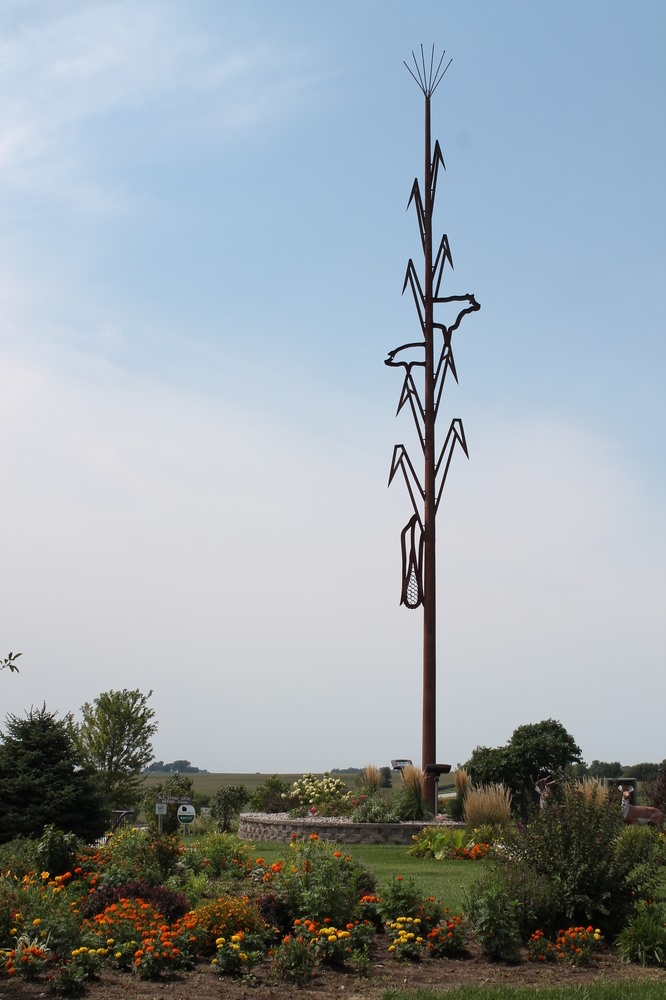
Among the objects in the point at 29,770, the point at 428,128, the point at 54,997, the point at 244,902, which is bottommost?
the point at 54,997

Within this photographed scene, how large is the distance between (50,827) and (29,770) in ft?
14.0

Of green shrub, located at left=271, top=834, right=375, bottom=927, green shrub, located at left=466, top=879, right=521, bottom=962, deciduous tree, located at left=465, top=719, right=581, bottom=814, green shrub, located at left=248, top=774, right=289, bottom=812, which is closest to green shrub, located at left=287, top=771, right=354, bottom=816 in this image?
green shrub, located at left=248, top=774, right=289, bottom=812

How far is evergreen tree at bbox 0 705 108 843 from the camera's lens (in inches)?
565

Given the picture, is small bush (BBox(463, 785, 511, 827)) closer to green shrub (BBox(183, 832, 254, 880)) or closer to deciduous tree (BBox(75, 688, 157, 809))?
green shrub (BBox(183, 832, 254, 880))

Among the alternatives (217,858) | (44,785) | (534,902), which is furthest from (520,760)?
(534,902)

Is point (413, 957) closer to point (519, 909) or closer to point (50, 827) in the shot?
point (519, 909)

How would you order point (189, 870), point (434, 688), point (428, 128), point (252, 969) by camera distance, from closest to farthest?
point (252, 969), point (189, 870), point (434, 688), point (428, 128)

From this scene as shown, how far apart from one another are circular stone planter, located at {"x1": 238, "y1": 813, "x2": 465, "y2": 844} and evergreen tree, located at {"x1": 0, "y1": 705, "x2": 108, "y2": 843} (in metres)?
3.35

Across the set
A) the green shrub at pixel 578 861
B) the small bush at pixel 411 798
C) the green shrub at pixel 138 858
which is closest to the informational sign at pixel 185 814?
the green shrub at pixel 138 858

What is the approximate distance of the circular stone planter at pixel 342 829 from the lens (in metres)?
16.8

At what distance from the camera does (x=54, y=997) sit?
7.18 m

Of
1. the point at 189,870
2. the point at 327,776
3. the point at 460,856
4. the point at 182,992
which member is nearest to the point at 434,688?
the point at 327,776

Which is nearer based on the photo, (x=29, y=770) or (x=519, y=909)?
(x=519, y=909)

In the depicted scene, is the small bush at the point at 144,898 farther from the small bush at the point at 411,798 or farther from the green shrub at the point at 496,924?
the small bush at the point at 411,798
